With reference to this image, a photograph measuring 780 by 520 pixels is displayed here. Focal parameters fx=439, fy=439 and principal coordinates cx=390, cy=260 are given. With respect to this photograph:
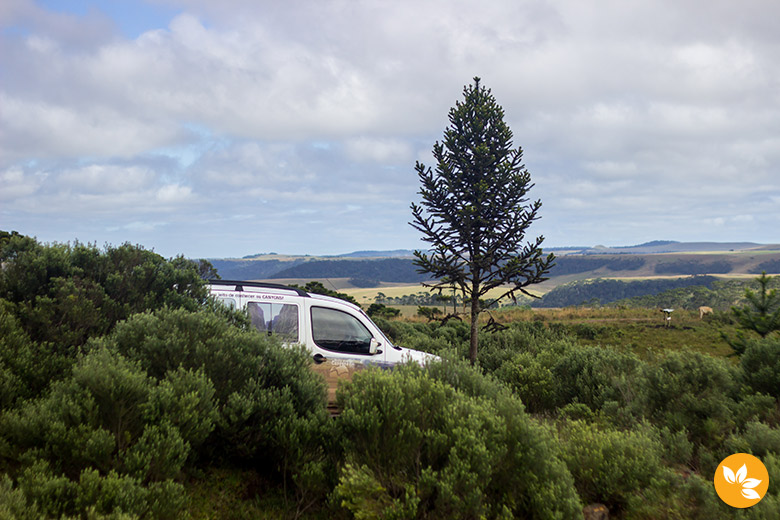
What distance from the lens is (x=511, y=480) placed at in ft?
14.4

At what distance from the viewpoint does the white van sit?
7699mm

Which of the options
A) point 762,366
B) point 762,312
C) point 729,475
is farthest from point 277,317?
point 762,312

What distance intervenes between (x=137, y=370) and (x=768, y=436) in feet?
25.9

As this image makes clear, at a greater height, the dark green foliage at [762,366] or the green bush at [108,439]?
the green bush at [108,439]

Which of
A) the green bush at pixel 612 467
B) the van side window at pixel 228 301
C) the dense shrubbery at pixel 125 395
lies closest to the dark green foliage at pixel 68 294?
the dense shrubbery at pixel 125 395

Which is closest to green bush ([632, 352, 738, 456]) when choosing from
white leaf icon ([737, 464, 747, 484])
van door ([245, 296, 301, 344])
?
white leaf icon ([737, 464, 747, 484])

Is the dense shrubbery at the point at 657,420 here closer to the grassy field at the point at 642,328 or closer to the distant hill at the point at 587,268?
the grassy field at the point at 642,328

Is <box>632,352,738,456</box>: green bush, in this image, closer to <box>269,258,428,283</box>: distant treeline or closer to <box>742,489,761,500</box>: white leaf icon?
<box>742,489,761,500</box>: white leaf icon

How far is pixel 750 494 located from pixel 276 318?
6.90 meters

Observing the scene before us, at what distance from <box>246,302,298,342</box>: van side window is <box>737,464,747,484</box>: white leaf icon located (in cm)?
639

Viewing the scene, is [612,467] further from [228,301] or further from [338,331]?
[228,301]

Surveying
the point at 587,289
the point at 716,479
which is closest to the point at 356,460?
the point at 716,479

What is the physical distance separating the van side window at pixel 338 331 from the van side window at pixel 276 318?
0.35m

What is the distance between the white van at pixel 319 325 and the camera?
25.3 feet
